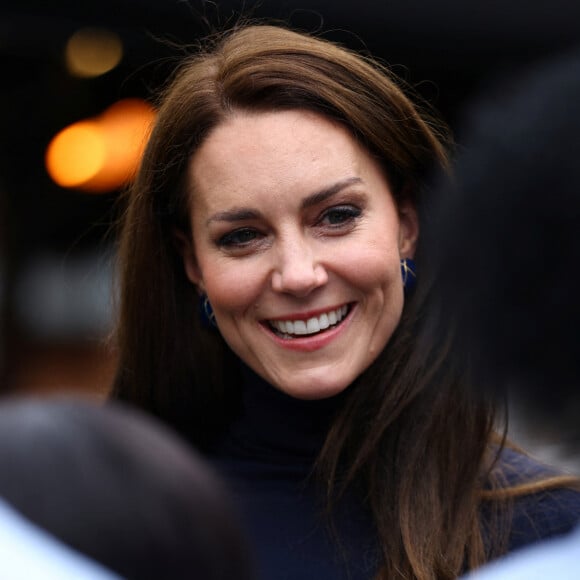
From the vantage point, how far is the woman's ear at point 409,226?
231 cm

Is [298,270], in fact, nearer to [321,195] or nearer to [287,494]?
[321,195]

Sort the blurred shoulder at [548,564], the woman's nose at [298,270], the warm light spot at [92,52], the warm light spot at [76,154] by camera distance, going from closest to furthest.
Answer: the blurred shoulder at [548,564]
the woman's nose at [298,270]
the warm light spot at [92,52]
the warm light spot at [76,154]

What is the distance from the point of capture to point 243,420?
2473 mm

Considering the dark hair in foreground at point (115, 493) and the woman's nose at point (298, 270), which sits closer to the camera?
A: the dark hair in foreground at point (115, 493)

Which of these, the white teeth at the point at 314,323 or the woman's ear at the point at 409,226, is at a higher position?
the woman's ear at the point at 409,226

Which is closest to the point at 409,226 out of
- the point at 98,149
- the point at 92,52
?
the point at 92,52

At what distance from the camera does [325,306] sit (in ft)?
7.14

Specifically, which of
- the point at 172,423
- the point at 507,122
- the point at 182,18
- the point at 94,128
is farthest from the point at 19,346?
the point at 507,122

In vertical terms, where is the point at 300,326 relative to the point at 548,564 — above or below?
above

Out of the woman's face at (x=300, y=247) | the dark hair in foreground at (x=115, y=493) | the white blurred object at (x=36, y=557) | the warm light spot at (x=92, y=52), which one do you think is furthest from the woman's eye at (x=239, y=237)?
the warm light spot at (x=92, y=52)

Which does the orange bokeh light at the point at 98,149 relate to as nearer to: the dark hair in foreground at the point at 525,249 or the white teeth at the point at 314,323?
the white teeth at the point at 314,323

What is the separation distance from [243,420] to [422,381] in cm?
45

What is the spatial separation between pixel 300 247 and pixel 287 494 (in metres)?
0.54

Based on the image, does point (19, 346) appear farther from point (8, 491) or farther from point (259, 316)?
point (8, 491)
